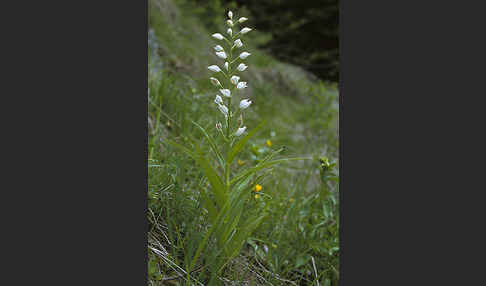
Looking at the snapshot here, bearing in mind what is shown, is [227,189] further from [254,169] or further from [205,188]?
[205,188]

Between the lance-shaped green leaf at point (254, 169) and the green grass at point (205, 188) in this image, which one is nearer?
the lance-shaped green leaf at point (254, 169)

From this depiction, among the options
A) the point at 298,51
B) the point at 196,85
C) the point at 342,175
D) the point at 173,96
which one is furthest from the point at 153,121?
the point at 298,51

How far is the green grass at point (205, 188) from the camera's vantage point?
1.43 metres

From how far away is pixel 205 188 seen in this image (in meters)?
1.77

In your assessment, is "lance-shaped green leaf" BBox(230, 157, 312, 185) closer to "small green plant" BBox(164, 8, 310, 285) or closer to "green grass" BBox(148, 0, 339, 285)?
"small green plant" BBox(164, 8, 310, 285)

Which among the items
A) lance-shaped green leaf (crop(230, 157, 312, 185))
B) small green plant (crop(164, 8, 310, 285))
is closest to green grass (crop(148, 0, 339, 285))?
small green plant (crop(164, 8, 310, 285))

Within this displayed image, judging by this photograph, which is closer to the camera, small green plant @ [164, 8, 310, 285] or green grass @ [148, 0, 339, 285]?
small green plant @ [164, 8, 310, 285]

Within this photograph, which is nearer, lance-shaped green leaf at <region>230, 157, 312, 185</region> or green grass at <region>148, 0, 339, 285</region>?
lance-shaped green leaf at <region>230, 157, 312, 185</region>

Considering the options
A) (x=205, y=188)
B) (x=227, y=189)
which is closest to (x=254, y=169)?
(x=227, y=189)

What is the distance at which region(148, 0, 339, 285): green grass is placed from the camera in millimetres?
1432

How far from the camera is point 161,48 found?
3.16 metres

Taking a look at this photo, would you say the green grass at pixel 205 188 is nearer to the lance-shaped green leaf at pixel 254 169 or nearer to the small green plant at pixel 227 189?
the small green plant at pixel 227 189

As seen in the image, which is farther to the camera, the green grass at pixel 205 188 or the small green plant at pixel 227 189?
the green grass at pixel 205 188

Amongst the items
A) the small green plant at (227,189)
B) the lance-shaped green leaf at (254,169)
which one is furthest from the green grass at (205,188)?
the lance-shaped green leaf at (254,169)
